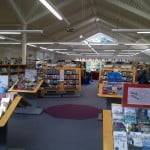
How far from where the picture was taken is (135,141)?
106 inches

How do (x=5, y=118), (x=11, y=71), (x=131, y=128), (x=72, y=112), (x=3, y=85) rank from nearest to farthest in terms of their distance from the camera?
(x=131, y=128)
(x=5, y=118)
(x=3, y=85)
(x=72, y=112)
(x=11, y=71)

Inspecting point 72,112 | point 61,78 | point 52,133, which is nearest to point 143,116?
point 52,133

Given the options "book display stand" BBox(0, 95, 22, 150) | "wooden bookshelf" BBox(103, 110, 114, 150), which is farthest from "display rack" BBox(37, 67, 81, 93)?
"wooden bookshelf" BBox(103, 110, 114, 150)

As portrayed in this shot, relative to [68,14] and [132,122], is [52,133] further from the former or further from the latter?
[68,14]

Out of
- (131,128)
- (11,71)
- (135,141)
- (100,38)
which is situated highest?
(100,38)

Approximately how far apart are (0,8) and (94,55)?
2381 centimetres

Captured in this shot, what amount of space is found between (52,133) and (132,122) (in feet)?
11.4

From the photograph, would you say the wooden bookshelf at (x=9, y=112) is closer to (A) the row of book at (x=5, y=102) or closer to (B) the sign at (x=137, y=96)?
(A) the row of book at (x=5, y=102)

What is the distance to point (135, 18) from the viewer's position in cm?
1541

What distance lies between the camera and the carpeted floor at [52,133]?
5.18m

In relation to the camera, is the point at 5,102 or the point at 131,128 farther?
the point at 5,102

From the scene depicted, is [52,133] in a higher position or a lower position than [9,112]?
lower

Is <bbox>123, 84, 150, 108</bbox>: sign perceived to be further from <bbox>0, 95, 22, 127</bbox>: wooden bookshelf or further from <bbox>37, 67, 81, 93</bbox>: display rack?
<bbox>37, 67, 81, 93</bbox>: display rack

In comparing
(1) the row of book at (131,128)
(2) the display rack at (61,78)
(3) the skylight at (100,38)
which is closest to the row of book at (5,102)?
(1) the row of book at (131,128)
